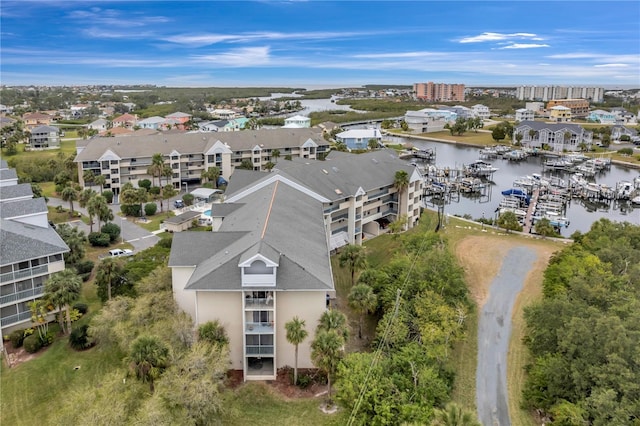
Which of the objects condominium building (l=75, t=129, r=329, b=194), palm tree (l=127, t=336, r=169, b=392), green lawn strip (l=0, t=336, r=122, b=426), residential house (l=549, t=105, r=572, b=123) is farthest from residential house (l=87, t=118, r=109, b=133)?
residential house (l=549, t=105, r=572, b=123)

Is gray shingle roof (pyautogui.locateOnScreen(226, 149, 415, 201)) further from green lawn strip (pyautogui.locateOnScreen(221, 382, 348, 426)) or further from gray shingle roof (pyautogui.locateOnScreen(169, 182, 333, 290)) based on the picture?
green lawn strip (pyautogui.locateOnScreen(221, 382, 348, 426))

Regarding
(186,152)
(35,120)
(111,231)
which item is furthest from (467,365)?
(35,120)

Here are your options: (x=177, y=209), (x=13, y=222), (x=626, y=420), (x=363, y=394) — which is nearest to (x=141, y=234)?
(x=177, y=209)

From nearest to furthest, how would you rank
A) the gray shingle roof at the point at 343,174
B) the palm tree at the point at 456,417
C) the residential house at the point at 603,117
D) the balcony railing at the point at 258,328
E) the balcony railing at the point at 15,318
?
the palm tree at the point at 456,417, the balcony railing at the point at 258,328, the balcony railing at the point at 15,318, the gray shingle roof at the point at 343,174, the residential house at the point at 603,117

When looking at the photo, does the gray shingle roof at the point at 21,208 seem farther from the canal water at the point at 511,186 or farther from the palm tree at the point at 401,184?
the canal water at the point at 511,186

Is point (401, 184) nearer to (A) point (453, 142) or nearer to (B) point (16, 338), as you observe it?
(B) point (16, 338)

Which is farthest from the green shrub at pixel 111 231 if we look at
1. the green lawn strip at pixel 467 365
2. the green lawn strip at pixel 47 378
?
the green lawn strip at pixel 467 365
